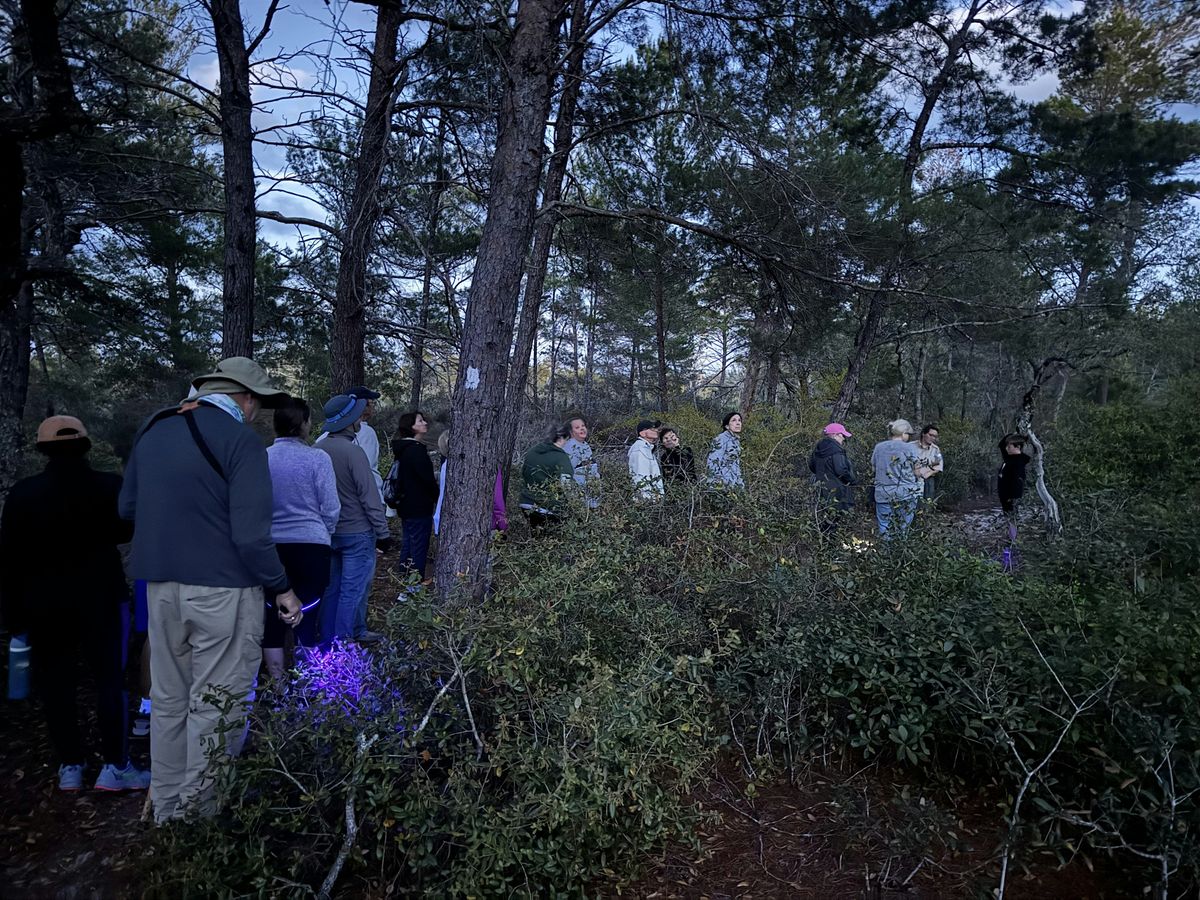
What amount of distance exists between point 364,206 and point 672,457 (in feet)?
11.3

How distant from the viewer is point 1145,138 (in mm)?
8812

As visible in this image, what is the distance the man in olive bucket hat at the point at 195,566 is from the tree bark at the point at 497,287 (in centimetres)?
141

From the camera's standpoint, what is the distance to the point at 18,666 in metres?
3.24

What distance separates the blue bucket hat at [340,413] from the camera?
4.41 meters

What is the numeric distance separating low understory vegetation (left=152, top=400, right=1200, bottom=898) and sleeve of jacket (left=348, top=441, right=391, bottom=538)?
3.92ft

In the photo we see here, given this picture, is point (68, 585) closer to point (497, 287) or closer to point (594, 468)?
point (497, 287)

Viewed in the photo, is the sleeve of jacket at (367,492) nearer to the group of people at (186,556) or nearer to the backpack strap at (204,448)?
the group of people at (186,556)

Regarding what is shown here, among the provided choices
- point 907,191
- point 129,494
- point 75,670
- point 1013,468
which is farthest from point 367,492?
point 907,191

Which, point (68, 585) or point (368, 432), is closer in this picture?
point (68, 585)

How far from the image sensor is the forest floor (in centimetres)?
248

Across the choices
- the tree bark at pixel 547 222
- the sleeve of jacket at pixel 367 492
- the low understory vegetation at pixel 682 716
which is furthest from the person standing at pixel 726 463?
the sleeve of jacket at pixel 367 492

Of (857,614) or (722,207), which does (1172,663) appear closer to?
(857,614)

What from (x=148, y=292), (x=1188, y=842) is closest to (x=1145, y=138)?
(x=1188, y=842)

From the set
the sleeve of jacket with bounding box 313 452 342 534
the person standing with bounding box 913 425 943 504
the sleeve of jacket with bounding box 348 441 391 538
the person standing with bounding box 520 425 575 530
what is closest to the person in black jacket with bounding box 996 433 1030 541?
the person standing with bounding box 913 425 943 504
